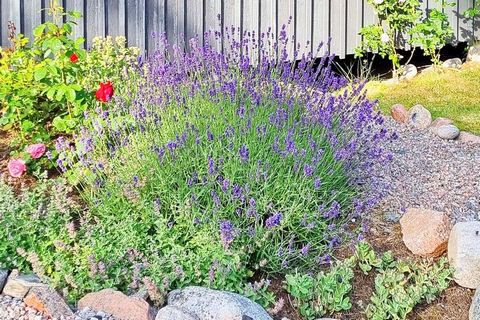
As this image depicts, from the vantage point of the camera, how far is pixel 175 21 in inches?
255

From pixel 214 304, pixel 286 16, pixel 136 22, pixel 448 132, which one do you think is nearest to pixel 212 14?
pixel 136 22

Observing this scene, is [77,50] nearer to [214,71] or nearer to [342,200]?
[214,71]

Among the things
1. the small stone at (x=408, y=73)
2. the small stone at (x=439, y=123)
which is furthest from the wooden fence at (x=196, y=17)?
the small stone at (x=439, y=123)

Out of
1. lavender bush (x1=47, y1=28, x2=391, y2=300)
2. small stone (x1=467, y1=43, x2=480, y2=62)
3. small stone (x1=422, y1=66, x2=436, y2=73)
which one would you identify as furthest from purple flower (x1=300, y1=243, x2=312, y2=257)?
small stone (x1=467, y1=43, x2=480, y2=62)

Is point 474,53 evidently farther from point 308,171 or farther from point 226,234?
point 226,234

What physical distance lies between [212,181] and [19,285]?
1.04 m

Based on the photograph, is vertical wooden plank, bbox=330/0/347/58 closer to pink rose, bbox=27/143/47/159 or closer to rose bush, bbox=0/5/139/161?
rose bush, bbox=0/5/139/161

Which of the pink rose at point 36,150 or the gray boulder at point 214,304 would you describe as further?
the pink rose at point 36,150

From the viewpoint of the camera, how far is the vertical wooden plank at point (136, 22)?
620 centimetres

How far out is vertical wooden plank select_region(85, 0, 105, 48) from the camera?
5.91m

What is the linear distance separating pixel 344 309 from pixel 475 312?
611mm

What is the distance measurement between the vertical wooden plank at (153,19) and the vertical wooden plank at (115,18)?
0.85 ft

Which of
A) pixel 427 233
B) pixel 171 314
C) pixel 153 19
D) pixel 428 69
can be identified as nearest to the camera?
pixel 171 314

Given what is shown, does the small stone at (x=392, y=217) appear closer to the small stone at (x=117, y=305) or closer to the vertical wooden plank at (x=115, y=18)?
the small stone at (x=117, y=305)
